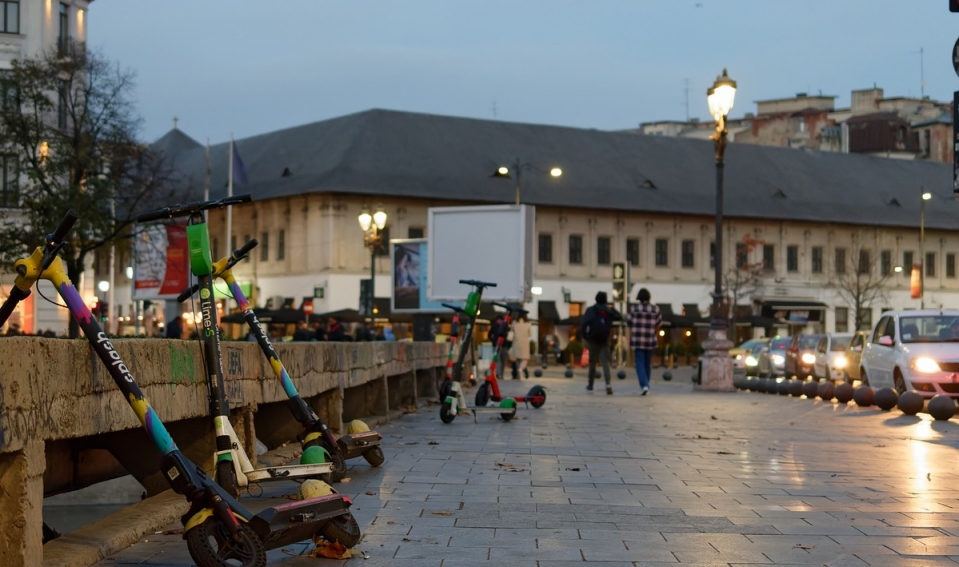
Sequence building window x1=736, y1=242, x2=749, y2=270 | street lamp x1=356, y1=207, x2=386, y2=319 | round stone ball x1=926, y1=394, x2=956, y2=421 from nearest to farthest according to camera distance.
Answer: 1. round stone ball x1=926, y1=394, x2=956, y2=421
2. street lamp x1=356, y1=207, x2=386, y2=319
3. building window x1=736, y1=242, x2=749, y2=270

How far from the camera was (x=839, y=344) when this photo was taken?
3953 cm

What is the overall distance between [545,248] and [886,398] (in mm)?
60647

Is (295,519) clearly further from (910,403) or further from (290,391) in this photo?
(910,403)

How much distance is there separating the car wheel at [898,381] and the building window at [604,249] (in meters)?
60.6

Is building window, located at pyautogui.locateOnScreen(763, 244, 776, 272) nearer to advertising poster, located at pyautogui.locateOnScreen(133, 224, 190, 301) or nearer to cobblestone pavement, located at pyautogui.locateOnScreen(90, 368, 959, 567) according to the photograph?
advertising poster, located at pyautogui.locateOnScreen(133, 224, 190, 301)

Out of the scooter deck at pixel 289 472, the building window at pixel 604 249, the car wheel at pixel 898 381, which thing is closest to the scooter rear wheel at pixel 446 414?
the scooter deck at pixel 289 472

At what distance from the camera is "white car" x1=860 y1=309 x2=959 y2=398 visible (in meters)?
22.4

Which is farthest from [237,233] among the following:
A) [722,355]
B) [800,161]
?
[722,355]

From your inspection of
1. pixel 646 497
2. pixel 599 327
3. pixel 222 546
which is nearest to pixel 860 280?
pixel 599 327

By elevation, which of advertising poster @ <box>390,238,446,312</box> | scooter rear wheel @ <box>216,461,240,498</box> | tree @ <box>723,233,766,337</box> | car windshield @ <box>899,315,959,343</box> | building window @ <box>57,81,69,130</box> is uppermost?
building window @ <box>57,81,69,130</box>

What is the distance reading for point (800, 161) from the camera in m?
93.2

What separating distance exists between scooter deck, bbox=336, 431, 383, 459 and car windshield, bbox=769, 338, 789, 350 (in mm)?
36029

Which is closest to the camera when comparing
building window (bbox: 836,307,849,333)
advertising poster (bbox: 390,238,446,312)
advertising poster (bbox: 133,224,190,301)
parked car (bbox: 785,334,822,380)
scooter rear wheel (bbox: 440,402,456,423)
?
scooter rear wheel (bbox: 440,402,456,423)

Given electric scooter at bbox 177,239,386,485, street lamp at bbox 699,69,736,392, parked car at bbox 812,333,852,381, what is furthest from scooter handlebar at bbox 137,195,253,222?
parked car at bbox 812,333,852,381
